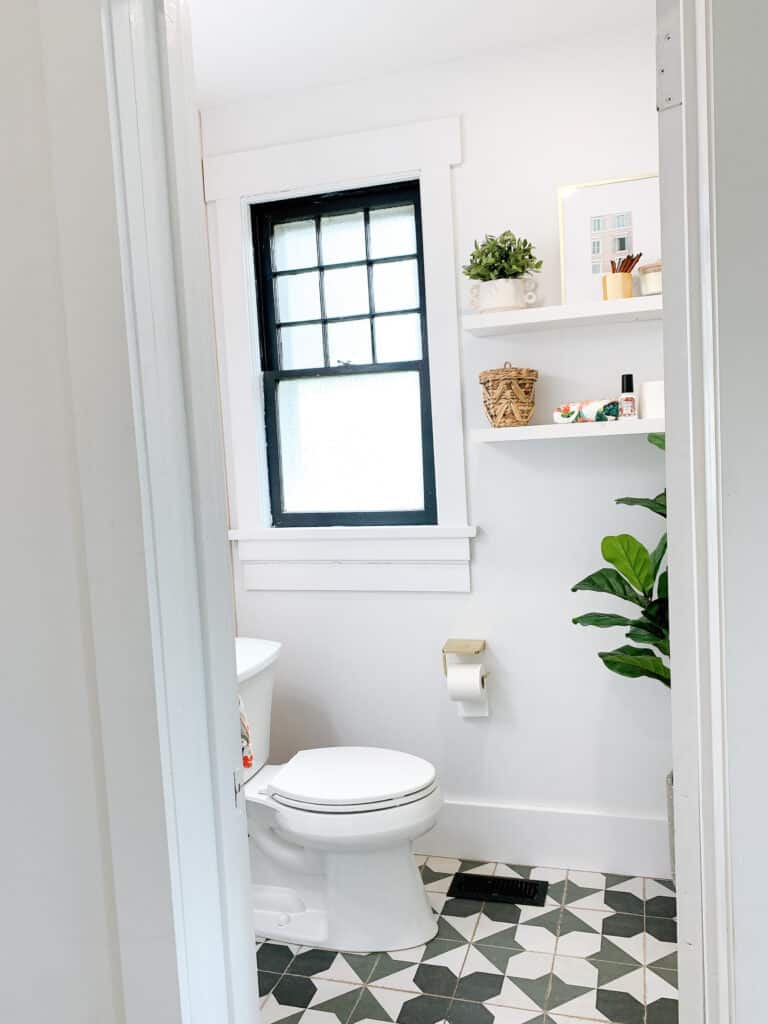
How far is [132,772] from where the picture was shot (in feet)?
3.61

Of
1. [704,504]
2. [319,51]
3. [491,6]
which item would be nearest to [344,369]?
[319,51]

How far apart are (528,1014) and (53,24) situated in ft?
7.03

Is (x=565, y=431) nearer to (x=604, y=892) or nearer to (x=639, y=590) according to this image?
(x=639, y=590)

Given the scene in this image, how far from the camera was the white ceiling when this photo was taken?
219 centimetres

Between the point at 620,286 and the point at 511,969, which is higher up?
the point at 620,286

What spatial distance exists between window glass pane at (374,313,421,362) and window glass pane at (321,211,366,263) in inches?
8.9

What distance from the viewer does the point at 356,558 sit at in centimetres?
280

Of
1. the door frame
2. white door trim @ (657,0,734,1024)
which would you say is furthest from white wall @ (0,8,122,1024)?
white door trim @ (657,0,734,1024)

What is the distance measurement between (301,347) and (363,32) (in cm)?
95

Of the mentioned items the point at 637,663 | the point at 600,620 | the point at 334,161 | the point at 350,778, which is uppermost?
the point at 334,161

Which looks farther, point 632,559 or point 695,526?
point 632,559

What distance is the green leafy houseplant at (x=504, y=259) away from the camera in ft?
7.97

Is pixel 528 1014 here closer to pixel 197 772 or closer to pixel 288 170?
pixel 197 772

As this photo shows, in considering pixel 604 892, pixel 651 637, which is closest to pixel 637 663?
pixel 651 637
